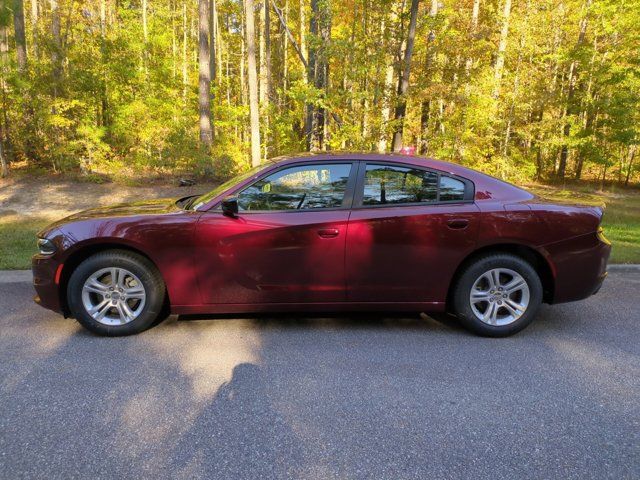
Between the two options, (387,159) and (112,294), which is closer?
(112,294)

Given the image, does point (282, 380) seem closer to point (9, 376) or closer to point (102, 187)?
point (9, 376)

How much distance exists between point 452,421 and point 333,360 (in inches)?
42.4

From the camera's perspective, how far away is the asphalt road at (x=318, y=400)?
2482 mm

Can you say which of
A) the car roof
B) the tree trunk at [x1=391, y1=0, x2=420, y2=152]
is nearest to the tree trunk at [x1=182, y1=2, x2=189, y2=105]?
the tree trunk at [x1=391, y1=0, x2=420, y2=152]

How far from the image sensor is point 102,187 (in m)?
13.6

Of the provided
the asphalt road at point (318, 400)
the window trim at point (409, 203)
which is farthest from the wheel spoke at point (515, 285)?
the window trim at point (409, 203)

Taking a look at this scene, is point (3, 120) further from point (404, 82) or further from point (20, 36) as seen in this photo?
point (404, 82)

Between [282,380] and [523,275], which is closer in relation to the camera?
[282,380]

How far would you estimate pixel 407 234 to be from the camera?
4035 mm

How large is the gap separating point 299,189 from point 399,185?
894 mm

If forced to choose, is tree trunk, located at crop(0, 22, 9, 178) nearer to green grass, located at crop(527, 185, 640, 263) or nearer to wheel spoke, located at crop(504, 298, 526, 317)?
green grass, located at crop(527, 185, 640, 263)

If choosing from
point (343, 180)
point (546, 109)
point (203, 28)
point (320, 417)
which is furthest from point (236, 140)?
point (320, 417)

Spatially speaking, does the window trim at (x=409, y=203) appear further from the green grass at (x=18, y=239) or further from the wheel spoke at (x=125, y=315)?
the green grass at (x=18, y=239)

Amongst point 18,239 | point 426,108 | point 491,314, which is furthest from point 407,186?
point 426,108
